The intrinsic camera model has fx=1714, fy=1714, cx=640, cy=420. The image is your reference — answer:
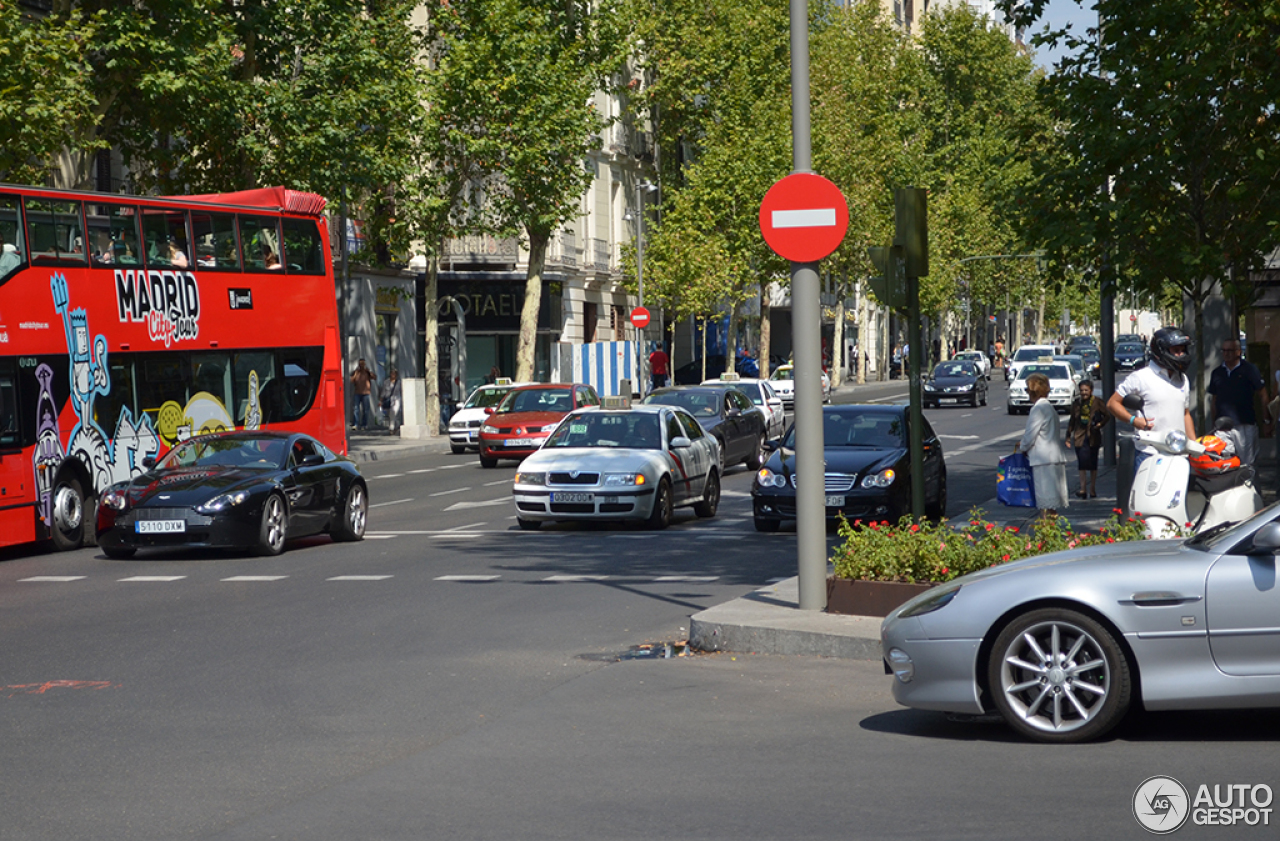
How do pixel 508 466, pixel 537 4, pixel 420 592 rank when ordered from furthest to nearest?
1. pixel 537 4
2. pixel 508 466
3. pixel 420 592

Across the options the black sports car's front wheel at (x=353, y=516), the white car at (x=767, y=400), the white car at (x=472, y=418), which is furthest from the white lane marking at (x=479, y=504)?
the white car at (x=767, y=400)

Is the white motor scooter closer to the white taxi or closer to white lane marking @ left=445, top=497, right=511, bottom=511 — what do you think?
white lane marking @ left=445, top=497, right=511, bottom=511

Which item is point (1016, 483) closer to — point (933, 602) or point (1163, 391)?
point (1163, 391)

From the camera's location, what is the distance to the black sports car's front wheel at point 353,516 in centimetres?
1930

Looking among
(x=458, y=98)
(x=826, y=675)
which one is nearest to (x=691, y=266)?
(x=458, y=98)

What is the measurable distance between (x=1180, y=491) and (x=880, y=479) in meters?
9.09

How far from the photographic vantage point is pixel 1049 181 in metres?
17.4

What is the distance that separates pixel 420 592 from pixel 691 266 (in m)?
48.7

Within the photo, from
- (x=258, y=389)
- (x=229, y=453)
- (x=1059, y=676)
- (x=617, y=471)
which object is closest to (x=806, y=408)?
(x=1059, y=676)

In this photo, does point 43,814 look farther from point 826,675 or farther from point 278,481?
point 278,481

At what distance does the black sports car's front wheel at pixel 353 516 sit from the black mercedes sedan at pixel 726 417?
378 inches

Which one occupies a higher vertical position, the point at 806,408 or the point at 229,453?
the point at 806,408

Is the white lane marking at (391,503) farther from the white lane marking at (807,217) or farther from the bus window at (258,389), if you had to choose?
the white lane marking at (807,217)

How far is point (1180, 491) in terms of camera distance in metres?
9.91
